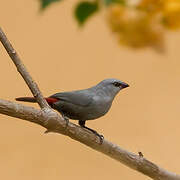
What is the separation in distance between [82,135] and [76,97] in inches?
2.7

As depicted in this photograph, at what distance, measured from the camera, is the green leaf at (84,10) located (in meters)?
0.26

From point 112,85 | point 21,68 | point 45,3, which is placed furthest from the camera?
point 112,85

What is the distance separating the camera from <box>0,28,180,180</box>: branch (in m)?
0.40

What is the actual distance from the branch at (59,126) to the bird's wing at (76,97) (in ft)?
0.16

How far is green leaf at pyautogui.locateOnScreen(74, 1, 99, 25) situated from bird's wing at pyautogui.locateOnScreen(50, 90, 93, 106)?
0.72 feet

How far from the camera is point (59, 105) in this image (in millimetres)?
491

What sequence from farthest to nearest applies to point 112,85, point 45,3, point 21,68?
1. point 112,85
2. point 21,68
3. point 45,3

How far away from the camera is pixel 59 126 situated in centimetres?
44

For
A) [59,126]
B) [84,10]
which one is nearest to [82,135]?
[59,126]

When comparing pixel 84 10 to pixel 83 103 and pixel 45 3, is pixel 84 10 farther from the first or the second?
pixel 83 103

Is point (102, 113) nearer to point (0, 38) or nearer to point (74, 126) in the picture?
point (74, 126)

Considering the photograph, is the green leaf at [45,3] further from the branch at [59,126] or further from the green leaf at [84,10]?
the branch at [59,126]

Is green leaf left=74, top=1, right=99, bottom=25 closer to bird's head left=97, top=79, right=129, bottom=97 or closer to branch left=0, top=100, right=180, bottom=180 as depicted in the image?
branch left=0, top=100, right=180, bottom=180

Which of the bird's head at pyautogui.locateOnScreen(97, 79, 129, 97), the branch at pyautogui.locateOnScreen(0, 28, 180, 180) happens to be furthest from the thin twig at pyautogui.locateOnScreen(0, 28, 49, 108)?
the bird's head at pyautogui.locateOnScreen(97, 79, 129, 97)
